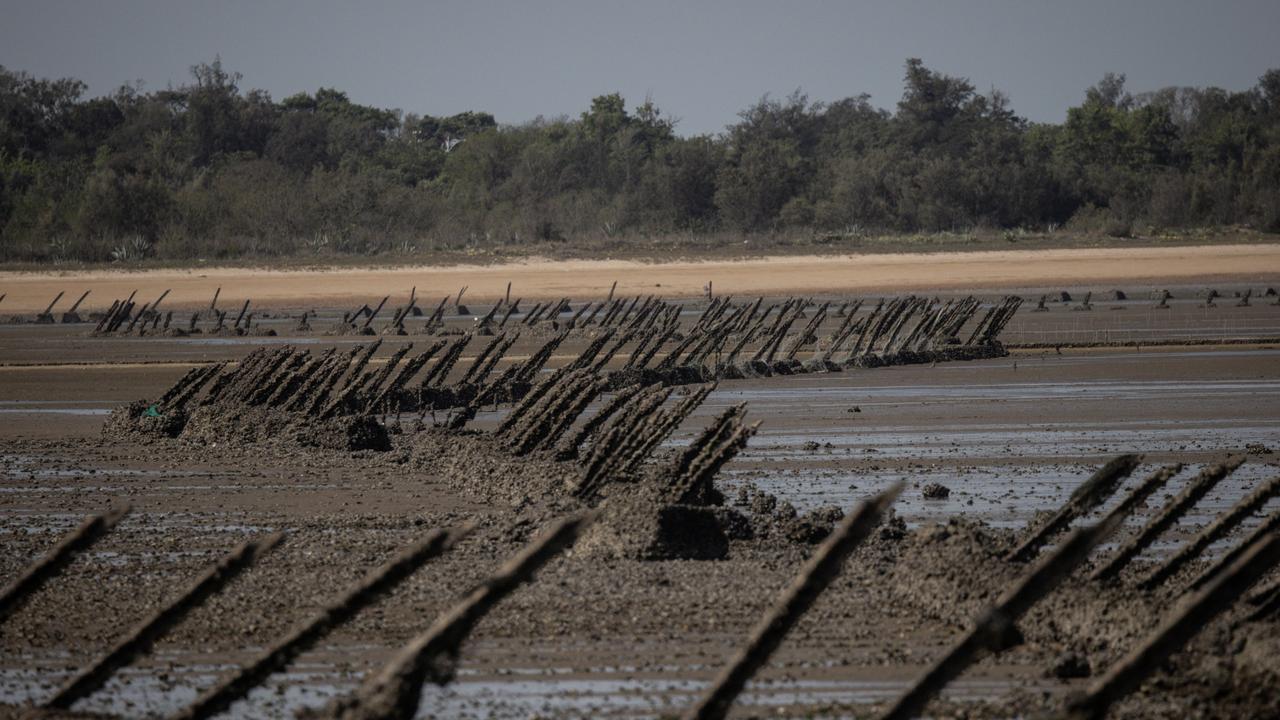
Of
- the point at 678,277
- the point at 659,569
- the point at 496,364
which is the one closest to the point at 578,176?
the point at 678,277

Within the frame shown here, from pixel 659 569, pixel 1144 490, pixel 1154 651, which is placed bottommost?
pixel 659 569

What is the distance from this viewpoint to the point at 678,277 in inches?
1767

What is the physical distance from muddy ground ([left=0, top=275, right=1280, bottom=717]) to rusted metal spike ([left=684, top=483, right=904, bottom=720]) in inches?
44.2

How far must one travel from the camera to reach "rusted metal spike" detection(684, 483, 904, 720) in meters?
4.74

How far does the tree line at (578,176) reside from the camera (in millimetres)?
58031

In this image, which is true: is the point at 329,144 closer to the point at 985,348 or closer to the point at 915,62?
the point at 915,62

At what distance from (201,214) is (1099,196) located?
35276 mm

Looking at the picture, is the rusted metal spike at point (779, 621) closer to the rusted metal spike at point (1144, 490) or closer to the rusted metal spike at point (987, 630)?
the rusted metal spike at point (987, 630)

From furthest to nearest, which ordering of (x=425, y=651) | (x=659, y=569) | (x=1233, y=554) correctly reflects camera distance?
(x=659, y=569), (x=1233, y=554), (x=425, y=651)

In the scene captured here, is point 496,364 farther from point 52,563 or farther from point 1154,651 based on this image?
point 1154,651

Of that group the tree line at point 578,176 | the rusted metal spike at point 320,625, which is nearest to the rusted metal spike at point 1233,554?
Answer: the rusted metal spike at point 320,625

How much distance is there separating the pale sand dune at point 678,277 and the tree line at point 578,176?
20.7 feet

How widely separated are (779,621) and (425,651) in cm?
106

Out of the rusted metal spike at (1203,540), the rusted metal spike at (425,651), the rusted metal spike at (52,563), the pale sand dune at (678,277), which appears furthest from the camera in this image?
the pale sand dune at (678,277)
